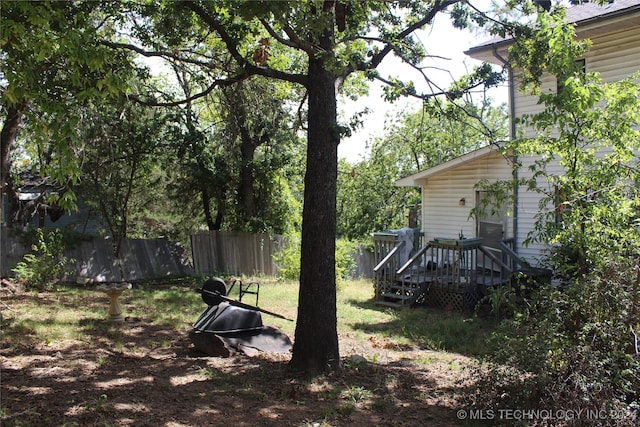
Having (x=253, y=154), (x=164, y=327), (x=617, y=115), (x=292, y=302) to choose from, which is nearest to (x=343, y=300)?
(x=292, y=302)

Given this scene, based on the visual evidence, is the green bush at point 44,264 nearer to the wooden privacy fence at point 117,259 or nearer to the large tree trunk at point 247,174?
the wooden privacy fence at point 117,259

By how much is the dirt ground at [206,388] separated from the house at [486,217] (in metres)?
4.22

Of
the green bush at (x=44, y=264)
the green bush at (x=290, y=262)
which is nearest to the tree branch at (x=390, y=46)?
the green bush at (x=44, y=264)

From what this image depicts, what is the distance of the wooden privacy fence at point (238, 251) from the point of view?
1752cm

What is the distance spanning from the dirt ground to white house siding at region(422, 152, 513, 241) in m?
6.73

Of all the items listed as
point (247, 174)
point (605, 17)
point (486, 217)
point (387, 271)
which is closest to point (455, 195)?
point (387, 271)

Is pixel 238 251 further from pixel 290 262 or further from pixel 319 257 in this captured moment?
pixel 319 257

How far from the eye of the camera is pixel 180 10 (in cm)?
731

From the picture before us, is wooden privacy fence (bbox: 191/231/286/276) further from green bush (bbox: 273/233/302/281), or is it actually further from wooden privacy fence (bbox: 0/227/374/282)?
green bush (bbox: 273/233/302/281)

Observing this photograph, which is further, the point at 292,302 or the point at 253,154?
the point at 253,154

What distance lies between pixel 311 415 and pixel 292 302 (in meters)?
7.32

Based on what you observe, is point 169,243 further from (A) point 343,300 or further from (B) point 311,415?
(B) point 311,415

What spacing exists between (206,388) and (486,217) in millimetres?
6209

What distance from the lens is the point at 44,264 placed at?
12227 millimetres
